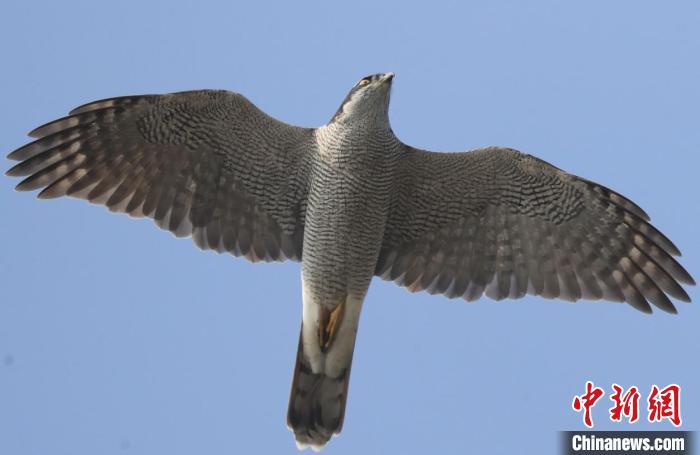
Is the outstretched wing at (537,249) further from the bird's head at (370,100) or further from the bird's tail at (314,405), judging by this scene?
the bird's head at (370,100)

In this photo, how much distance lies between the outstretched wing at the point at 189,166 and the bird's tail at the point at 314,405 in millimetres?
1409

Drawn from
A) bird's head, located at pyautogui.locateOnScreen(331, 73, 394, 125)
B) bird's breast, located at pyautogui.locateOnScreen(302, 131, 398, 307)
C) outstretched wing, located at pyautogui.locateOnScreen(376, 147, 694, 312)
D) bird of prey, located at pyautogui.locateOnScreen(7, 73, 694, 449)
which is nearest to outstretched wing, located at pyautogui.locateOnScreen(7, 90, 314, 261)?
bird of prey, located at pyautogui.locateOnScreen(7, 73, 694, 449)

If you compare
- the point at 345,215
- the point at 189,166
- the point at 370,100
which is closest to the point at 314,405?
the point at 345,215

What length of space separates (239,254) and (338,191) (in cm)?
158

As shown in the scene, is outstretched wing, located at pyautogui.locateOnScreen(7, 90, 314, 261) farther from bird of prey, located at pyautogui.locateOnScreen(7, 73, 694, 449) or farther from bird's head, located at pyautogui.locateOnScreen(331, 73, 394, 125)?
bird's head, located at pyautogui.locateOnScreen(331, 73, 394, 125)

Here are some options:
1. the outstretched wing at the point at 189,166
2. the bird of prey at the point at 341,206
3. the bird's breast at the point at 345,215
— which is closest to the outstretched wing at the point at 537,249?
the bird of prey at the point at 341,206

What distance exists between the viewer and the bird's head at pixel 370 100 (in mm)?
12461

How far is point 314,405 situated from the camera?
42.9 feet

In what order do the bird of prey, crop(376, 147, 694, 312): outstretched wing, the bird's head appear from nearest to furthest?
the bird's head → the bird of prey → crop(376, 147, 694, 312): outstretched wing

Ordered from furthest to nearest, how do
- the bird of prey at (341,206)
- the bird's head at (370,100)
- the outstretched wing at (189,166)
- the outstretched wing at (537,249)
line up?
the outstretched wing at (537,249) < the outstretched wing at (189,166) < the bird of prey at (341,206) < the bird's head at (370,100)

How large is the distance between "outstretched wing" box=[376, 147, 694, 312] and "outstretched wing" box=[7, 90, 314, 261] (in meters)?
1.38

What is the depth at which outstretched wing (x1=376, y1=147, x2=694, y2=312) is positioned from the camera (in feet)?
44.7

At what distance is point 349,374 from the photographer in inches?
518

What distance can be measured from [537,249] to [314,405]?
3.09 meters
